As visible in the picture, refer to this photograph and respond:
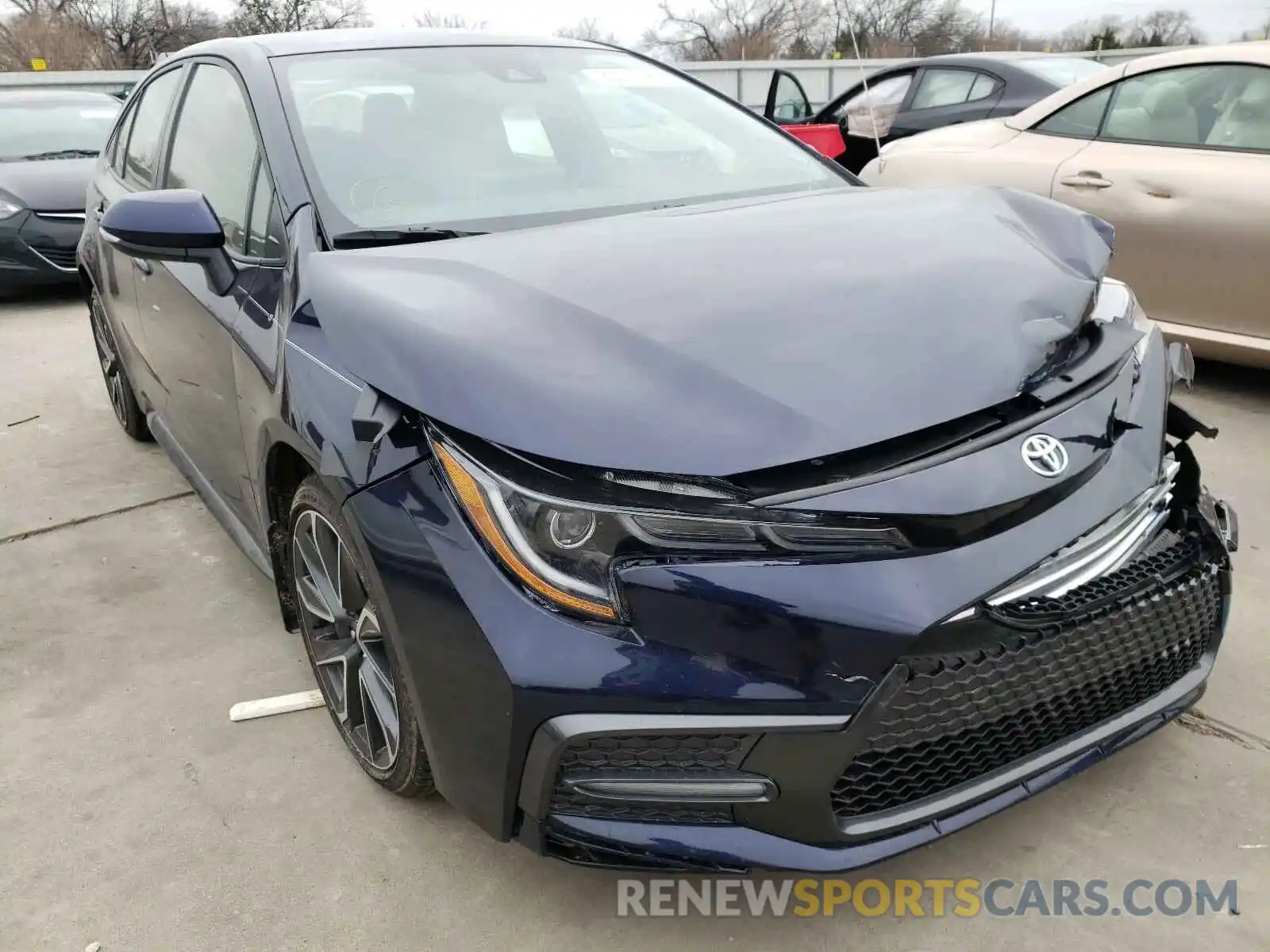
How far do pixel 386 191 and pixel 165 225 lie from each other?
0.49 metres

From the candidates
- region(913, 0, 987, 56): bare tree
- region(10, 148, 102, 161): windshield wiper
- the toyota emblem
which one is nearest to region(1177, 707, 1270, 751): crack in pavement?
the toyota emblem

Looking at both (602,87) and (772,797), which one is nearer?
(772,797)

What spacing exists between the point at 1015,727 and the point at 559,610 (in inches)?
29.7

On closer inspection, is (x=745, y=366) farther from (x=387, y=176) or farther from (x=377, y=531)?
(x=387, y=176)

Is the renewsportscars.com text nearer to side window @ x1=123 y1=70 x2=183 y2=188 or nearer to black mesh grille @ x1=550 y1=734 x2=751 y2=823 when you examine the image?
black mesh grille @ x1=550 y1=734 x2=751 y2=823

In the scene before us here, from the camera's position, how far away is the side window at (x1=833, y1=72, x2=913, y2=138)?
7.25 meters

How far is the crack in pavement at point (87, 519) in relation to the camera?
3.53 m

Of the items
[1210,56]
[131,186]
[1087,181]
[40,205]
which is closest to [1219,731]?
[1087,181]

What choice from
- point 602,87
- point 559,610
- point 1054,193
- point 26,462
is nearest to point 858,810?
point 559,610

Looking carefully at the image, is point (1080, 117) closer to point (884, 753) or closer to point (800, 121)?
point (884, 753)

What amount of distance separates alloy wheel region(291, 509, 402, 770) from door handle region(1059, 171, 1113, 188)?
3465mm

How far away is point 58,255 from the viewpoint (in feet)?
23.0

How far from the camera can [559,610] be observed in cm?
147

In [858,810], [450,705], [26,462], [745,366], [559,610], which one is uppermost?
[745,366]
